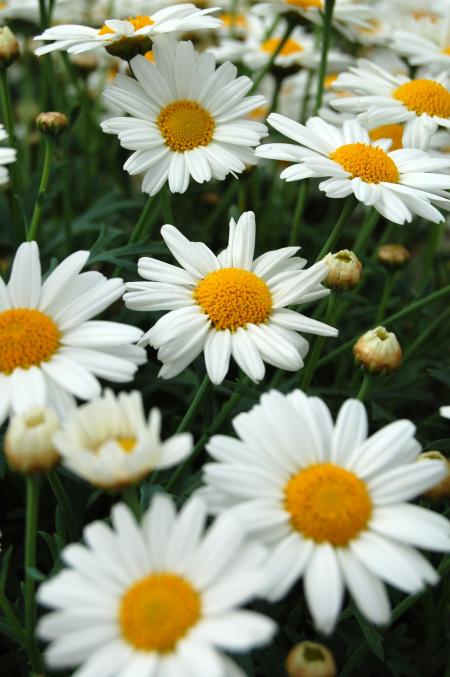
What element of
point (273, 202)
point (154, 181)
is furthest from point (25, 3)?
point (154, 181)

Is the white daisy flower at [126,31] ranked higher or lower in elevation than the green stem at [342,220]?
higher

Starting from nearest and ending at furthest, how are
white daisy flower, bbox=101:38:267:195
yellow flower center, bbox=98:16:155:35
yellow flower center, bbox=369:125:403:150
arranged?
white daisy flower, bbox=101:38:267:195, yellow flower center, bbox=98:16:155:35, yellow flower center, bbox=369:125:403:150

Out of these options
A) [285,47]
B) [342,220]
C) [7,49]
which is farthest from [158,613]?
[285,47]

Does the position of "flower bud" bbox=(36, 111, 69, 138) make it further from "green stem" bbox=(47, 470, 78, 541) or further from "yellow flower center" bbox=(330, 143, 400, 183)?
"green stem" bbox=(47, 470, 78, 541)

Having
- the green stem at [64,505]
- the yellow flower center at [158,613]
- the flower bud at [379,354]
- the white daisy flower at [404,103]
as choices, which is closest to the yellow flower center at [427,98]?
the white daisy flower at [404,103]

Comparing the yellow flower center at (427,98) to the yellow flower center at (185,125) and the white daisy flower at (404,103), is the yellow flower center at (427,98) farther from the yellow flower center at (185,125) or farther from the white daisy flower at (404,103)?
the yellow flower center at (185,125)

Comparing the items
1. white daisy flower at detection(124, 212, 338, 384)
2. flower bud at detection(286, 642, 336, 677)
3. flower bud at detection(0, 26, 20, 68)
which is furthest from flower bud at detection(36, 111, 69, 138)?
flower bud at detection(286, 642, 336, 677)
